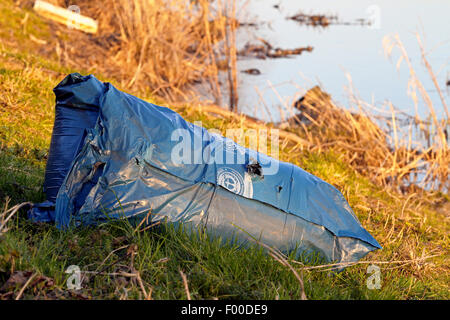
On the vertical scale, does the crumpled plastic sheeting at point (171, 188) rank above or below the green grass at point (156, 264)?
above

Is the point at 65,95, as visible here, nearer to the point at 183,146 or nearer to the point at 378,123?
the point at 183,146

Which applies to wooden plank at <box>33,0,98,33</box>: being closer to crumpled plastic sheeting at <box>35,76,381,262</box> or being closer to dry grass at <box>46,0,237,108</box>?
dry grass at <box>46,0,237,108</box>

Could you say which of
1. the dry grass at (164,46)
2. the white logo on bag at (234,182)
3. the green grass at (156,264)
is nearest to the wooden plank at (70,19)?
the dry grass at (164,46)

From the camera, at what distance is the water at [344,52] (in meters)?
9.23

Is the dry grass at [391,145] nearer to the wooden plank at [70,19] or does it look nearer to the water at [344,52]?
the water at [344,52]

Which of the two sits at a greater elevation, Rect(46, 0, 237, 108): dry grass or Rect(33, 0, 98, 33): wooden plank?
Rect(33, 0, 98, 33): wooden plank

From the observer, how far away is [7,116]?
431cm

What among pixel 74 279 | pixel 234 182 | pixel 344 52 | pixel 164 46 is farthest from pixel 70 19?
pixel 74 279

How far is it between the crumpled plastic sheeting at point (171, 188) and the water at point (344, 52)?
15.0 ft

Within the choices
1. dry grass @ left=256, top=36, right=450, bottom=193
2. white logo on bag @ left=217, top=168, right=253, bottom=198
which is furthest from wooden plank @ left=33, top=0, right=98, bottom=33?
white logo on bag @ left=217, top=168, right=253, bottom=198

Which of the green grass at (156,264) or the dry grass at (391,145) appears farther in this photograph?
the dry grass at (391,145)

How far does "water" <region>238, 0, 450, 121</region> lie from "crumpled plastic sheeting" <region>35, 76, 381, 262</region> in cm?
456

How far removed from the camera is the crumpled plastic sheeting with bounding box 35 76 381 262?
8.71ft

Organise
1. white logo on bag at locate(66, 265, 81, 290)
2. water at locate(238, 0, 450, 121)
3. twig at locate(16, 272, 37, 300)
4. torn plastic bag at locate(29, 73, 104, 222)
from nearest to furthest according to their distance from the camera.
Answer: twig at locate(16, 272, 37, 300), white logo on bag at locate(66, 265, 81, 290), torn plastic bag at locate(29, 73, 104, 222), water at locate(238, 0, 450, 121)
